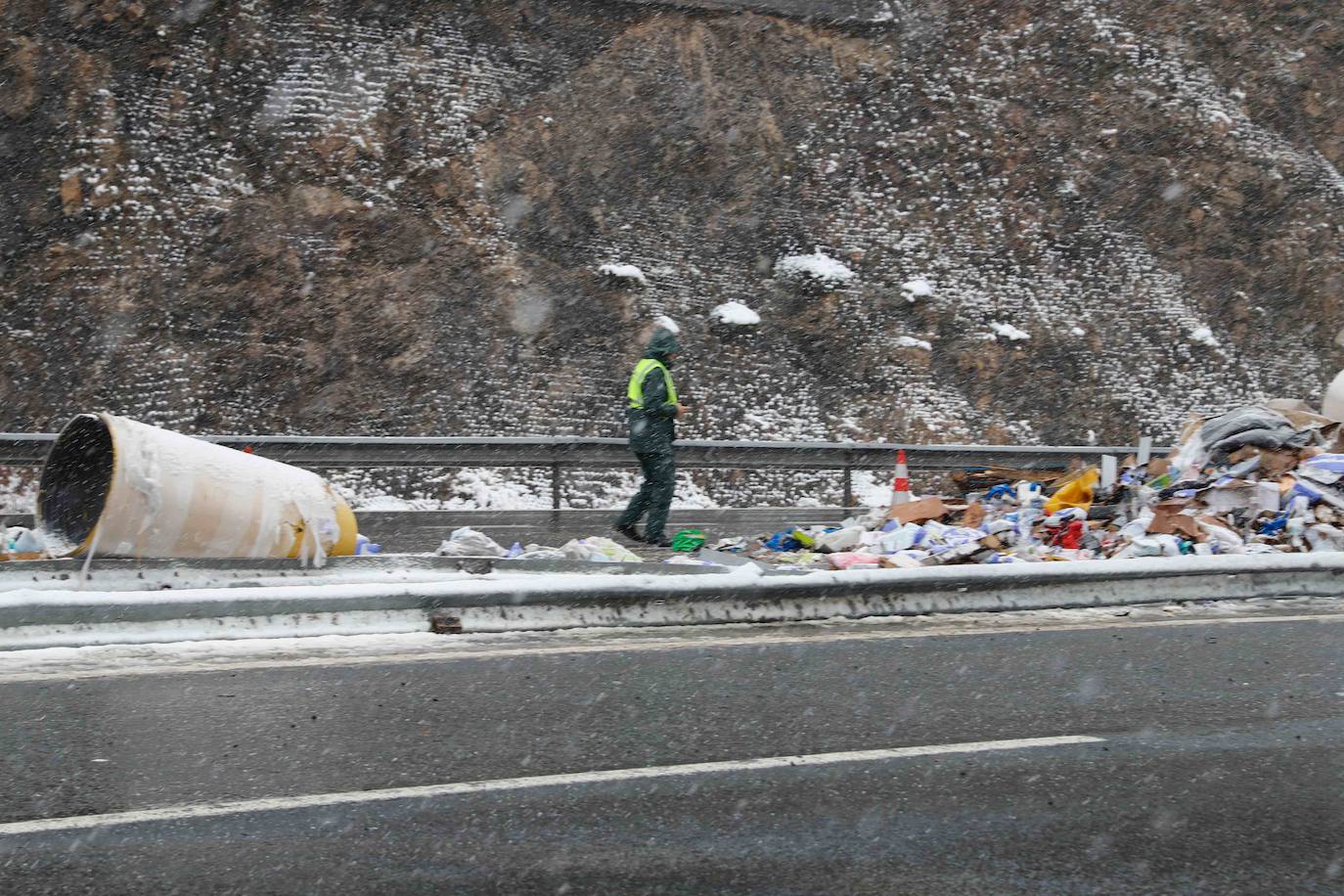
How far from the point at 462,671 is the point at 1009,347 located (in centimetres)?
2535

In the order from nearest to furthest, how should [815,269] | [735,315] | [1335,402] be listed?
[1335,402], [735,315], [815,269]

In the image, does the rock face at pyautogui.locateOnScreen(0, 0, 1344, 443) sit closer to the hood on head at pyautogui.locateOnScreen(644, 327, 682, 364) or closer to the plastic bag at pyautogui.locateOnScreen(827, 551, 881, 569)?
the hood on head at pyautogui.locateOnScreen(644, 327, 682, 364)

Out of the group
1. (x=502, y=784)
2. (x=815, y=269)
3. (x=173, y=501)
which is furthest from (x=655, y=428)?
(x=815, y=269)

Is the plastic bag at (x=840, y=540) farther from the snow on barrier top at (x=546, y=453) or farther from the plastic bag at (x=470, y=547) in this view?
the snow on barrier top at (x=546, y=453)

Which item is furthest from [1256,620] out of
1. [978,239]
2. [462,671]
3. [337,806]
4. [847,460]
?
[978,239]

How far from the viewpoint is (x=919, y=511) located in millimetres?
12977

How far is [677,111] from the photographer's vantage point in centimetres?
3136

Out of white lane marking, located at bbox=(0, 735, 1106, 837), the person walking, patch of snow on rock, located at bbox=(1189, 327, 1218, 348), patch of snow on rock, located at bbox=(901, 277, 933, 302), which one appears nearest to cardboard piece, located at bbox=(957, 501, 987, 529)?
the person walking

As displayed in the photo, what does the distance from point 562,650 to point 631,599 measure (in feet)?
3.21

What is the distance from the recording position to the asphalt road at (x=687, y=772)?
3.91m

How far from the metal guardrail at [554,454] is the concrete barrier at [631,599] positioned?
7.47 m

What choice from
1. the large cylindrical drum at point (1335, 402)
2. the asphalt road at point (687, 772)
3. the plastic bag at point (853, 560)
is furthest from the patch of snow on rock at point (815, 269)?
the asphalt road at point (687, 772)

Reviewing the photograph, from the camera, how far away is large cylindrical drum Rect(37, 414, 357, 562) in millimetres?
8308

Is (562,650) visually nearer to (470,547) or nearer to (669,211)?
(470,547)
